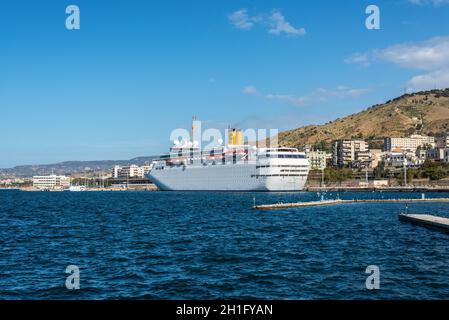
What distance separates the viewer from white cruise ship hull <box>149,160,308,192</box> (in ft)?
430

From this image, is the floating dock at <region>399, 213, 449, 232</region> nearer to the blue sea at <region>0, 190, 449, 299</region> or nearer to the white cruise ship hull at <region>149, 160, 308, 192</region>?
the blue sea at <region>0, 190, 449, 299</region>

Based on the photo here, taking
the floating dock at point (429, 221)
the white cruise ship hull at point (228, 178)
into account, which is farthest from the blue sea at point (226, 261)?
the white cruise ship hull at point (228, 178)

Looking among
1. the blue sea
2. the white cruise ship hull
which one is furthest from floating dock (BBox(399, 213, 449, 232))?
the white cruise ship hull

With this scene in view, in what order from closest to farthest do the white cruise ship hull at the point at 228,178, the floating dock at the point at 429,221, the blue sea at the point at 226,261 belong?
1. the blue sea at the point at 226,261
2. the floating dock at the point at 429,221
3. the white cruise ship hull at the point at 228,178

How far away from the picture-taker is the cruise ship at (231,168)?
131 meters

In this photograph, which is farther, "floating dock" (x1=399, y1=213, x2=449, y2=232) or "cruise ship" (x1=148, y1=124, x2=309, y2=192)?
"cruise ship" (x1=148, y1=124, x2=309, y2=192)

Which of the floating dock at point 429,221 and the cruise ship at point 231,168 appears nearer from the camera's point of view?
the floating dock at point 429,221

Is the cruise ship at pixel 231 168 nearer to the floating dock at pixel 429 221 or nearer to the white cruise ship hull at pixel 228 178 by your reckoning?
the white cruise ship hull at pixel 228 178

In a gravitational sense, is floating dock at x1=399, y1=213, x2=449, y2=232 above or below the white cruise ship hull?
below

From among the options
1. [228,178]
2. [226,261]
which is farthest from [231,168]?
[226,261]

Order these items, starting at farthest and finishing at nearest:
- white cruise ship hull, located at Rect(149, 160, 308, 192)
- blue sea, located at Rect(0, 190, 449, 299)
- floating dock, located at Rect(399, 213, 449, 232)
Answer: white cruise ship hull, located at Rect(149, 160, 308, 192) < floating dock, located at Rect(399, 213, 449, 232) < blue sea, located at Rect(0, 190, 449, 299)
